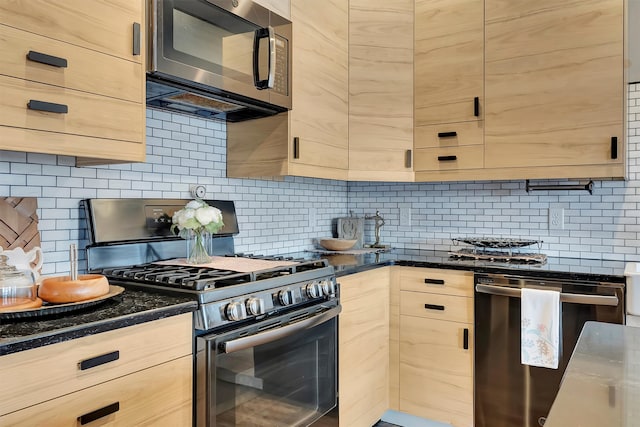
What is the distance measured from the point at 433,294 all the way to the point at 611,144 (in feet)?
3.75

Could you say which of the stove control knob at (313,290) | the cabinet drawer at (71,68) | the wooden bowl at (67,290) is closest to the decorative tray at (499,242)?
the stove control knob at (313,290)

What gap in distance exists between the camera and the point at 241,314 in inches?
60.1

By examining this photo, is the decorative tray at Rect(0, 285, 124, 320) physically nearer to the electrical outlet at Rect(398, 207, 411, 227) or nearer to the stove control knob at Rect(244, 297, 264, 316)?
the stove control knob at Rect(244, 297, 264, 316)

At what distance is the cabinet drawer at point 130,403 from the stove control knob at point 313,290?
577 mm

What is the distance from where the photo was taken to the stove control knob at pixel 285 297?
5.63 ft

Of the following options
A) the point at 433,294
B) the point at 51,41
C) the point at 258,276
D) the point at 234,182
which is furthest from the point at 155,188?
the point at 433,294

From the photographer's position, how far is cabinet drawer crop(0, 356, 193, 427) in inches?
41.4

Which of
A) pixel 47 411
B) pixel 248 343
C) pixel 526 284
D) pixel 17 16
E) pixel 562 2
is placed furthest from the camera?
pixel 562 2

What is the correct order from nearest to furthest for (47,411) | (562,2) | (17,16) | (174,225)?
1. (47,411)
2. (17,16)
3. (174,225)
4. (562,2)

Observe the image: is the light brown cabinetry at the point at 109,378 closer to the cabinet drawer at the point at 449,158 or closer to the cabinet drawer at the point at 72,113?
the cabinet drawer at the point at 72,113

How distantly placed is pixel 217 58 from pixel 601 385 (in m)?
1.73

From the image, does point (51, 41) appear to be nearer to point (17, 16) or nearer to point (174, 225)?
point (17, 16)

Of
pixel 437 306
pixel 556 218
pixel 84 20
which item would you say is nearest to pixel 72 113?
pixel 84 20

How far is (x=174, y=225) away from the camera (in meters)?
1.98
